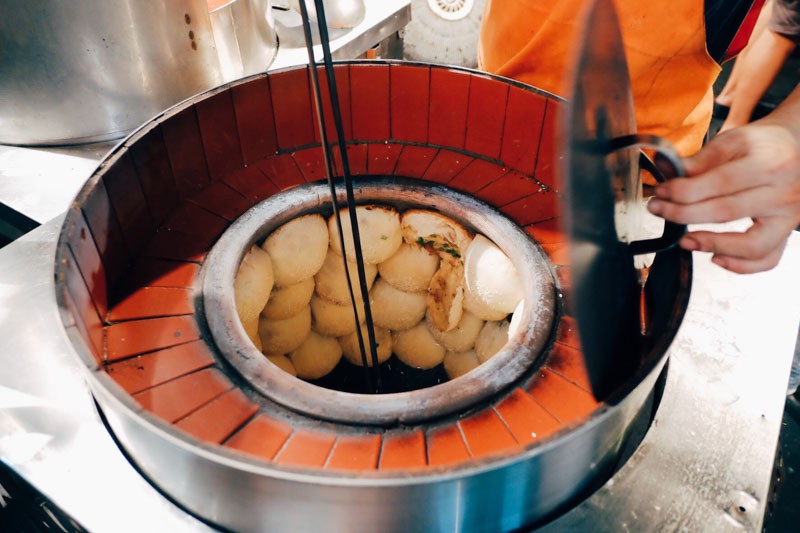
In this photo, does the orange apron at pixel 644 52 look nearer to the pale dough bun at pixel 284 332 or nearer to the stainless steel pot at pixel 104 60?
the stainless steel pot at pixel 104 60

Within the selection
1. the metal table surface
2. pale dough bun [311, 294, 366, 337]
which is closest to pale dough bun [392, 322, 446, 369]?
pale dough bun [311, 294, 366, 337]

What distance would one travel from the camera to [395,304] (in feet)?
7.25

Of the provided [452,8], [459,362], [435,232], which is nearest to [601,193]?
[435,232]

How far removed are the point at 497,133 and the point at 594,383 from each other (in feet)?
3.27

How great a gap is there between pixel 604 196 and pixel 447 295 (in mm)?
1191

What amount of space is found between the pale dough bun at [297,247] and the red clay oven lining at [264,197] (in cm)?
14

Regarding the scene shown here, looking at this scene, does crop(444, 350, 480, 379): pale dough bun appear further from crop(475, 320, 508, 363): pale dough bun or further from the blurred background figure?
the blurred background figure

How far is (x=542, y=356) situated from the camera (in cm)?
135

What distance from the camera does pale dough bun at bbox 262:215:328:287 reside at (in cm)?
176

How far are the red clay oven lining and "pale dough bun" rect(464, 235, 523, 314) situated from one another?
0.12 meters

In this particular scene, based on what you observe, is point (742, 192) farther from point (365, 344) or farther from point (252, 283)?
point (365, 344)

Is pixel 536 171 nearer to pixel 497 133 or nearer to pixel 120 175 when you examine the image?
pixel 497 133

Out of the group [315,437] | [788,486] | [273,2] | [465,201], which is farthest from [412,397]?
[273,2]

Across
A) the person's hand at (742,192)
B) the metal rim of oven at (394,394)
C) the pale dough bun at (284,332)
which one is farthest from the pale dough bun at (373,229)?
the person's hand at (742,192)
